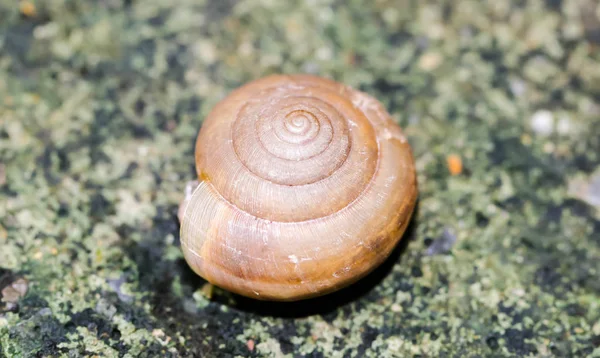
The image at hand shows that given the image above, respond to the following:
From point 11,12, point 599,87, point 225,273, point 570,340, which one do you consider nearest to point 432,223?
point 570,340

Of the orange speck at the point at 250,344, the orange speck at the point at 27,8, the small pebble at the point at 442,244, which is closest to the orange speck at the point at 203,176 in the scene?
the orange speck at the point at 250,344

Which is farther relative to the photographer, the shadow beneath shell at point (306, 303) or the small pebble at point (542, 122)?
the small pebble at point (542, 122)

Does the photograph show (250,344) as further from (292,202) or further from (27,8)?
(27,8)

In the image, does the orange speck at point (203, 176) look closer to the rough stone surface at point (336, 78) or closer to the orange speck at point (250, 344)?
the rough stone surface at point (336, 78)

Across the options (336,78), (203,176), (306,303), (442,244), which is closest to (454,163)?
(442,244)

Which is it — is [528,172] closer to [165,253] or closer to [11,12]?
[165,253]

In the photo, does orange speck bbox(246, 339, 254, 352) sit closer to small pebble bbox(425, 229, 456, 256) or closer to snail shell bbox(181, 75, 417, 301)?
snail shell bbox(181, 75, 417, 301)
